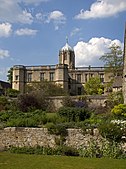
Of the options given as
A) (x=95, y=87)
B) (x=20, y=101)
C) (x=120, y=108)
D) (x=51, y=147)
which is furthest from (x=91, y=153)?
(x=95, y=87)

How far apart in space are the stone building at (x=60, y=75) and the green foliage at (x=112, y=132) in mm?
59603

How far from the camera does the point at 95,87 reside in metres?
68.8

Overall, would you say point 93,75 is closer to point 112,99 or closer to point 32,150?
point 112,99

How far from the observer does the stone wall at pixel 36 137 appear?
18656mm

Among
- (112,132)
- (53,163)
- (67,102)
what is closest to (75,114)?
(112,132)

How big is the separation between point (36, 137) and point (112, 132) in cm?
466

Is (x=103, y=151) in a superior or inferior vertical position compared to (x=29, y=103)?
inferior

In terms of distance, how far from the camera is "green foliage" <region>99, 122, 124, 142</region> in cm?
1753

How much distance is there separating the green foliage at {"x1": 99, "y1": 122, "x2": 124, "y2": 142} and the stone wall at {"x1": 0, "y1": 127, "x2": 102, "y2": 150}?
58cm

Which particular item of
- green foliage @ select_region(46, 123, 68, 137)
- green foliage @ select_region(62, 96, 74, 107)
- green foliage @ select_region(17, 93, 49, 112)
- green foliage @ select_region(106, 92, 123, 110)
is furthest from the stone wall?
green foliage @ select_region(62, 96, 74, 107)

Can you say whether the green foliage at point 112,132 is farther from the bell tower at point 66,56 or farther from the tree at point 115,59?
the bell tower at point 66,56

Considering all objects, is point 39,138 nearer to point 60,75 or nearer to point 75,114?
point 75,114

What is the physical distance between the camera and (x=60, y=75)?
255 ft

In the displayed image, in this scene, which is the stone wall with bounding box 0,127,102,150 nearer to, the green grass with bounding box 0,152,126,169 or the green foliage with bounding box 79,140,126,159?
the green foliage with bounding box 79,140,126,159
